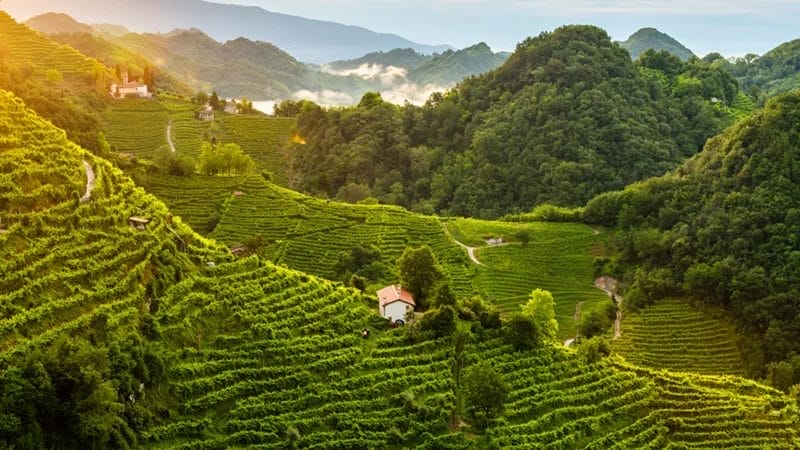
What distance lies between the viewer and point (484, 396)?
29234 millimetres

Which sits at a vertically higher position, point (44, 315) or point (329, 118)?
point (329, 118)

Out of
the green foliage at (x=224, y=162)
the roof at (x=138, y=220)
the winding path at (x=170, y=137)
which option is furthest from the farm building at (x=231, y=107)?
the roof at (x=138, y=220)

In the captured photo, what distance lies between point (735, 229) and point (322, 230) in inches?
1249

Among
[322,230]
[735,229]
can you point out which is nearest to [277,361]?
[322,230]

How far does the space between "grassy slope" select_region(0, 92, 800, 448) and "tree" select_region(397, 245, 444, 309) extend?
8.90 ft

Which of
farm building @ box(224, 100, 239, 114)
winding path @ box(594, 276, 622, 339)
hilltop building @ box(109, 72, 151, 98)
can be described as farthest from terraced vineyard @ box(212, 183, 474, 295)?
farm building @ box(224, 100, 239, 114)

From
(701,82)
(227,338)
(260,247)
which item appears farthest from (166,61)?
(227,338)

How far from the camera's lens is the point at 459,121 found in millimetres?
95250

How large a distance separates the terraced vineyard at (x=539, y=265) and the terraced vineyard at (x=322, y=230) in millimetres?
2452

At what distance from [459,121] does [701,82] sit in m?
36.4

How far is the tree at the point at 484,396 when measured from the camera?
29.1 m

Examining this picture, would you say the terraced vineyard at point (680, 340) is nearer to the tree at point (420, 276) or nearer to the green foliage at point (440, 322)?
the tree at point (420, 276)

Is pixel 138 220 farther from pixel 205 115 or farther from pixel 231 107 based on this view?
pixel 231 107

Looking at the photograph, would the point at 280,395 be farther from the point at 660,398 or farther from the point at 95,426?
the point at 660,398
